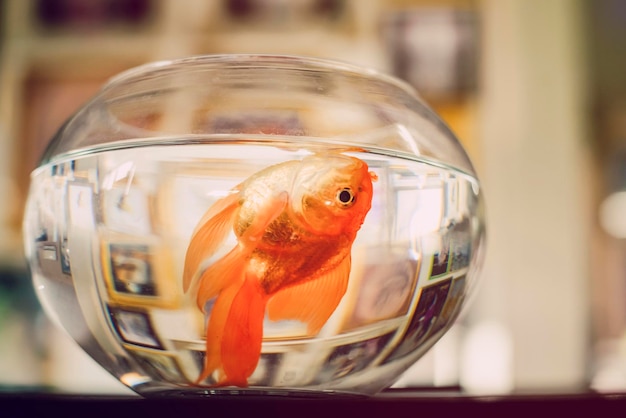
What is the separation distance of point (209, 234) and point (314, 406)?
0.32 feet

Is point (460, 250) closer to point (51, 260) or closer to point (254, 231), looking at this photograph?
point (254, 231)

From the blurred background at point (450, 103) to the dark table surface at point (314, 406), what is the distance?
49.1 inches

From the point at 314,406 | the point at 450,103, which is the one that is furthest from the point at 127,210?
the point at 450,103

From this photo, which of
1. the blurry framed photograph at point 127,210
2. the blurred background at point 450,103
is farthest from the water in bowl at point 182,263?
the blurred background at point 450,103

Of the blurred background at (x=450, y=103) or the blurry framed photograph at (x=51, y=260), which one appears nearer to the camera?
the blurry framed photograph at (x=51, y=260)

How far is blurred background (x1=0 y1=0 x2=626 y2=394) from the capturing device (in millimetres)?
1571

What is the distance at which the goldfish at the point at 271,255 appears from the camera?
316 mm

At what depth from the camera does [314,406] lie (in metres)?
0.31

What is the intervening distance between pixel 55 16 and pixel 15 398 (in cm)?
164

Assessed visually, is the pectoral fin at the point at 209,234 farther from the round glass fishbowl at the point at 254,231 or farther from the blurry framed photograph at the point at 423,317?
the blurry framed photograph at the point at 423,317

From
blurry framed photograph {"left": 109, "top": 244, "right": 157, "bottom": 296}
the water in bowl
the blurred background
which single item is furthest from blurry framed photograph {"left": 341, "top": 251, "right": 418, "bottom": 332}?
the blurred background

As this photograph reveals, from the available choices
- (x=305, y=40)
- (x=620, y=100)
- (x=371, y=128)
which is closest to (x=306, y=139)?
(x=371, y=128)

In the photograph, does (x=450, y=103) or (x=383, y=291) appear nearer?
(x=383, y=291)

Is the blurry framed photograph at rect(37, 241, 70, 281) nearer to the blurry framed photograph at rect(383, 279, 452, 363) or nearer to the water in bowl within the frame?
the water in bowl
